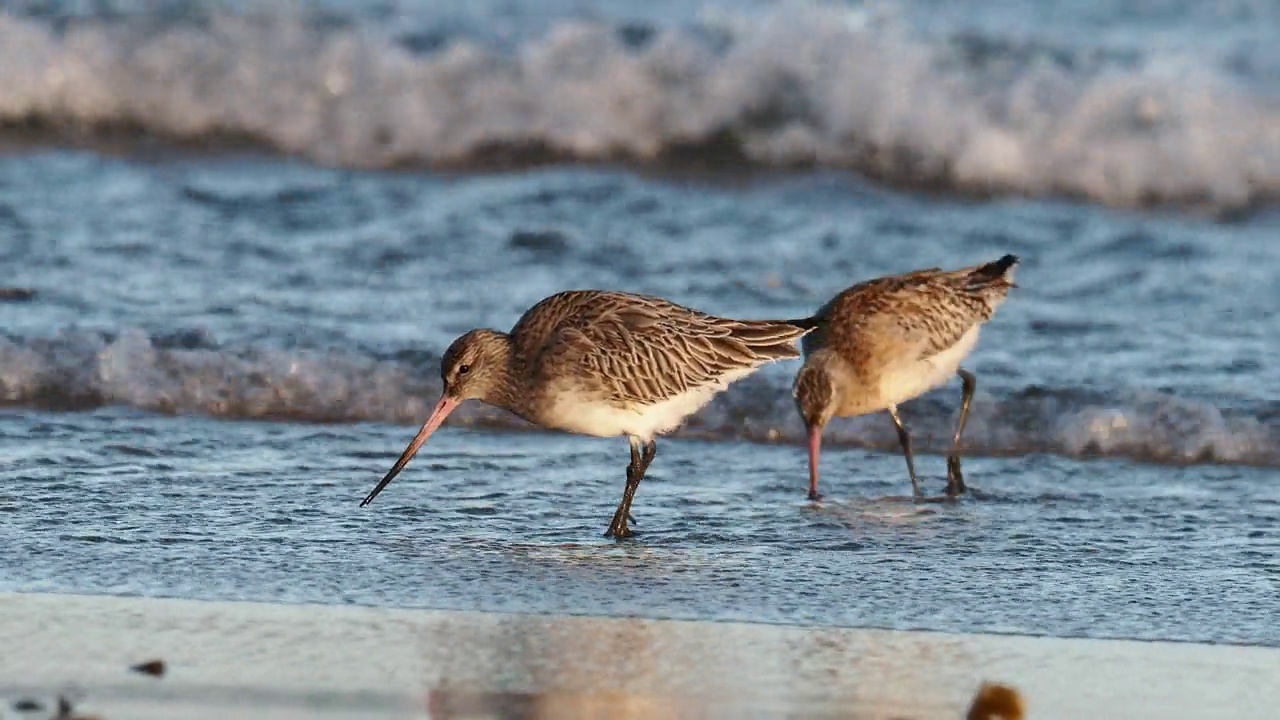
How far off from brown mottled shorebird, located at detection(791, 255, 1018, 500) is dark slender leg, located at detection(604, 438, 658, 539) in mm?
690

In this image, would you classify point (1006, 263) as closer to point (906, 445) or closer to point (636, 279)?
point (906, 445)

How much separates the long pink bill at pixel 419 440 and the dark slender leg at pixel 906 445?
164cm

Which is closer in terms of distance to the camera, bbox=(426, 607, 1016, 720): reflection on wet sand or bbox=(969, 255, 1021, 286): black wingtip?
bbox=(426, 607, 1016, 720): reflection on wet sand

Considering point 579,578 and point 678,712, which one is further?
point 579,578

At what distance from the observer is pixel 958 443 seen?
8.00 meters

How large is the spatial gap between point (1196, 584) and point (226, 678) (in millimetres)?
2786

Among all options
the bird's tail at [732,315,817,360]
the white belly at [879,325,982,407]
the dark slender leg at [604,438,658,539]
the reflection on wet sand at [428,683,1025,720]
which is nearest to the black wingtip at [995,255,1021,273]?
the white belly at [879,325,982,407]

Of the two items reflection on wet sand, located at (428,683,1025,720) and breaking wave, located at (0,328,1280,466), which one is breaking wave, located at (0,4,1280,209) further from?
reflection on wet sand, located at (428,683,1025,720)

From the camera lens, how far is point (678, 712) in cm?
483

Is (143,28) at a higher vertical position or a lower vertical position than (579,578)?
higher

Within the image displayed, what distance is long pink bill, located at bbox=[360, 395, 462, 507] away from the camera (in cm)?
679

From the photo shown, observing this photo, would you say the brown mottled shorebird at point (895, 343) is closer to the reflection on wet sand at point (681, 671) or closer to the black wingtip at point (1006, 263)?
the black wingtip at point (1006, 263)

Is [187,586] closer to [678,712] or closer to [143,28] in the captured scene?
[678,712]

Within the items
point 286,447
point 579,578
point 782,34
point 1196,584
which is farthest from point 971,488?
point 782,34
